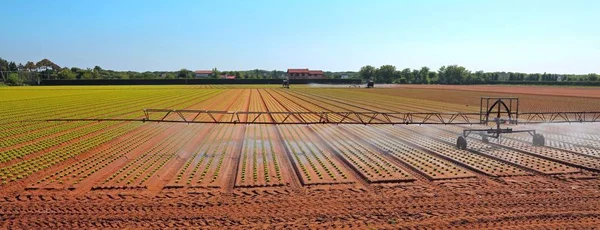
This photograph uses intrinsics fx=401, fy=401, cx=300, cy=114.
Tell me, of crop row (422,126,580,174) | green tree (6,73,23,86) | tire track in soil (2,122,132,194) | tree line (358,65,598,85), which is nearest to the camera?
tire track in soil (2,122,132,194)

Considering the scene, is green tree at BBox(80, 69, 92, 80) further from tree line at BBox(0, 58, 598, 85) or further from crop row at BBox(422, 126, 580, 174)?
crop row at BBox(422, 126, 580, 174)

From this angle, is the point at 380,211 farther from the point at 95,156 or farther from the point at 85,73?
the point at 85,73

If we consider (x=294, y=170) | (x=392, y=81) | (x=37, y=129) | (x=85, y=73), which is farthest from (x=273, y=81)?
(x=294, y=170)

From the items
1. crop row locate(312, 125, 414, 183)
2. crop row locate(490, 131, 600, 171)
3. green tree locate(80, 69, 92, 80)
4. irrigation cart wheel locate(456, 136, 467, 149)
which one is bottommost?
crop row locate(312, 125, 414, 183)

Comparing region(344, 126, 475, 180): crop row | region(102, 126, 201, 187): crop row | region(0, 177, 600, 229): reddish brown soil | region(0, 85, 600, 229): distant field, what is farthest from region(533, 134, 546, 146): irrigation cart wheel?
region(102, 126, 201, 187): crop row

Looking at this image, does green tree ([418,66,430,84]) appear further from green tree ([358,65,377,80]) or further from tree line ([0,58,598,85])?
green tree ([358,65,377,80])

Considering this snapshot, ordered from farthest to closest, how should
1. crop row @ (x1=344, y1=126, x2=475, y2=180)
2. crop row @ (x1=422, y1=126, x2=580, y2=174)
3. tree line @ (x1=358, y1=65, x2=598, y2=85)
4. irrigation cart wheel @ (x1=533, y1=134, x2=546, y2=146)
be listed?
tree line @ (x1=358, y1=65, x2=598, y2=85), irrigation cart wheel @ (x1=533, y1=134, x2=546, y2=146), crop row @ (x1=422, y1=126, x2=580, y2=174), crop row @ (x1=344, y1=126, x2=475, y2=180)

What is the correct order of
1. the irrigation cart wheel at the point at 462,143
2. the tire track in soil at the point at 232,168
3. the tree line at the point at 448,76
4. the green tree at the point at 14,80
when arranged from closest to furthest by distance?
the tire track in soil at the point at 232,168 < the irrigation cart wheel at the point at 462,143 < the green tree at the point at 14,80 < the tree line at the point at 448,76

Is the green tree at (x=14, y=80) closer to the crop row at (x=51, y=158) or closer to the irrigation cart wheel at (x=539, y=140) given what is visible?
the crop row at (x=51, y=158)

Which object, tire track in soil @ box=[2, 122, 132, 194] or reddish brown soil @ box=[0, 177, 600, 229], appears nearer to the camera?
reddish brown soil @ box=[0, 177, 600, 229]

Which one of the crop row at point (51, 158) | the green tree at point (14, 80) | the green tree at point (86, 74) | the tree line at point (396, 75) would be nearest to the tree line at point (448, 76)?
the tree line at point (396, 75)

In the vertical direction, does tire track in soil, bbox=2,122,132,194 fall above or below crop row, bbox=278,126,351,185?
below
